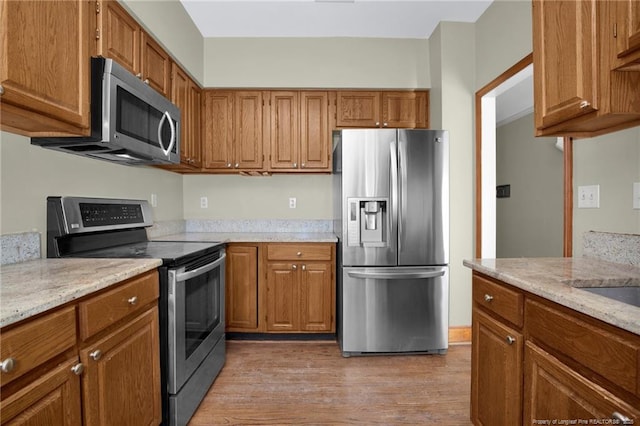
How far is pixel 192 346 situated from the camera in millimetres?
1817

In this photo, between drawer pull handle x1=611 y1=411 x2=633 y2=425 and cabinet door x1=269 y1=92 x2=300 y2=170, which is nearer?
drawer pull handle x1=611 y1=411 x2=633 y2=425

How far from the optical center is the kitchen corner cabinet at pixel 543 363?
0.84m

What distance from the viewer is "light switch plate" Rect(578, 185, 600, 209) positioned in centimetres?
162

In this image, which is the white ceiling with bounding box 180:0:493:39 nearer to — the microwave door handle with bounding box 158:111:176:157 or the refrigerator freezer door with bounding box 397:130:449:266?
the refrigerator freezer door with bounding box 397:130:449:266

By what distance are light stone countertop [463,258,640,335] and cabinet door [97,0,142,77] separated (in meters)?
2.19

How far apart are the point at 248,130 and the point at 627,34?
2681 mm

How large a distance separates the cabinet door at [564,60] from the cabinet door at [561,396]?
0.93 m

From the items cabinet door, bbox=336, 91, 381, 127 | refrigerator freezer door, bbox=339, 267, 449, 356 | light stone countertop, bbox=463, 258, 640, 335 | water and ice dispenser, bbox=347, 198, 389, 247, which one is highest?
cabinet door, bbox=336, 91, 381, 127

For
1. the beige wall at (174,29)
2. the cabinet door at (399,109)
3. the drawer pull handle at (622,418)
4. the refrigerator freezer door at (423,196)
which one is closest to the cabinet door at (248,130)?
the beige wall at (174,29)

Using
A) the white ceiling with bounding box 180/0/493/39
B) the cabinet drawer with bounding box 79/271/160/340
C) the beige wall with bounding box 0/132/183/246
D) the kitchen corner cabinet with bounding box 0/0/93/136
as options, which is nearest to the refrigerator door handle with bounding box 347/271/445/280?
the cabinet drawer with bounding box 79/271/160/340

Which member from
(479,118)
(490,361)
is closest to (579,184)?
(490,361)

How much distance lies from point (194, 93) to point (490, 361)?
3002 mm

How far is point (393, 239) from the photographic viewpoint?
8.39ft

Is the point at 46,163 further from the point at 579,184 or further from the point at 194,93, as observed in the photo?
the point at 579,184
